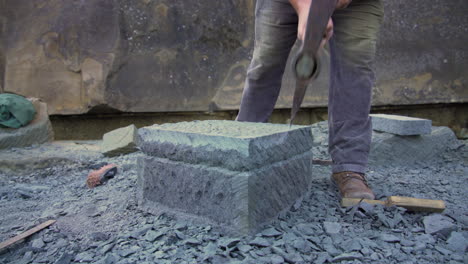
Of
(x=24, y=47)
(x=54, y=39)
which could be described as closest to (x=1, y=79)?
(x=24, y=47)

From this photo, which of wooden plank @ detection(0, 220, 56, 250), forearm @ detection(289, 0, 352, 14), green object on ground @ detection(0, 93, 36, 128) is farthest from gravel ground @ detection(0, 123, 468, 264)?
green object on ground @ detection(0, 93, 36, 128)

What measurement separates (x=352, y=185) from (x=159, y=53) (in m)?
3.28

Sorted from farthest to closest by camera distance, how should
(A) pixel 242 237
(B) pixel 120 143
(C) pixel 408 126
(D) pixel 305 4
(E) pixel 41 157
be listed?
(B) pixel 120 143, (E) pixel 41 157, (C) pixel 408 126, (D) pixel 305 4, (A) pixel 242 237

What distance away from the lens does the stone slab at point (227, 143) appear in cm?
133

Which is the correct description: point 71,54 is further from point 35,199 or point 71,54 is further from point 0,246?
point 0,246

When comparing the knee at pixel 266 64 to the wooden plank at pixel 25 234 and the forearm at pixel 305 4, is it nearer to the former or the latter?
the forearm at pixel 305 4

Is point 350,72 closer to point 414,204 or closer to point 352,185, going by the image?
point 352,185

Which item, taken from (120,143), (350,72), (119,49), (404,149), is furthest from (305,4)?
(119,49)

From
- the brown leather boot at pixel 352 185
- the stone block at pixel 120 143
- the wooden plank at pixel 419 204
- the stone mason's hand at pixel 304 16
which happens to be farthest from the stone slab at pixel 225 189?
the stone block at pixel 120 143

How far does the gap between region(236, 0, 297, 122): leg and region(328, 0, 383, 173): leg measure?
265 millimetres

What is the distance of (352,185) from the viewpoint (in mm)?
1753

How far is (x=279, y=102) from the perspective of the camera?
Result: 14.6ft

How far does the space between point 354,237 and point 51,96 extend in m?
4.12

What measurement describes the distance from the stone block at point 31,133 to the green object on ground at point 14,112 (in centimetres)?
5
